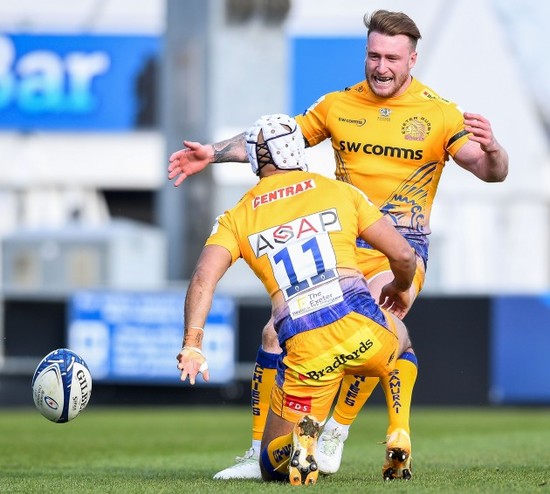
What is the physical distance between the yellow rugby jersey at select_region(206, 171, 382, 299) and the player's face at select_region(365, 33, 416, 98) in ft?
3.51

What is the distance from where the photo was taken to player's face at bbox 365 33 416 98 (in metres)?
7.06

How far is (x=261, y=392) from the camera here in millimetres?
7391

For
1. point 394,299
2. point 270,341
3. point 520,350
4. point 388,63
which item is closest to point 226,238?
point 394,299

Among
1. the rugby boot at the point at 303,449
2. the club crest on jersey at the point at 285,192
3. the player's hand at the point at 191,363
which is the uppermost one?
the club crest on jersey at the point at 285,192

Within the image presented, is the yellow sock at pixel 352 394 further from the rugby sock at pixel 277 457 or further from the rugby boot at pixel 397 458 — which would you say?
the rugby sock at pixel 277 457

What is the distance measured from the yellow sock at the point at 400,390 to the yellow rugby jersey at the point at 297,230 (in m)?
0.82

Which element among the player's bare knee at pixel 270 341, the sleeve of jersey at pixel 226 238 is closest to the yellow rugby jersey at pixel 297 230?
the sleeve of jersey at pixel 226 238

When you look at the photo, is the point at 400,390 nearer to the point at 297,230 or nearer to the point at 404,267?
the point at 404,267

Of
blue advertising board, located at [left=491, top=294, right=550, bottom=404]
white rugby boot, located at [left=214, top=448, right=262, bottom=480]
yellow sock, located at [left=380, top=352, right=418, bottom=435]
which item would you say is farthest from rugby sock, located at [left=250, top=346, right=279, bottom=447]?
blue advertising board, located at [left=491, top=294, right=550, bottom=404]

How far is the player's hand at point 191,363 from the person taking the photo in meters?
5.98

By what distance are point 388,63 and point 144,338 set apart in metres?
9.64

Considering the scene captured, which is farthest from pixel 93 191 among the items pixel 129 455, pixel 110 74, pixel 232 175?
pixel 129 455

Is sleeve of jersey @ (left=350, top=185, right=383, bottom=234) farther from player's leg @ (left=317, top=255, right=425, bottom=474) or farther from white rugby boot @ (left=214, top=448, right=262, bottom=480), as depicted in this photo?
white rugby boot @ (left=214, top=448, right=262, bottom=480)

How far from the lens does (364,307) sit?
6.21 meters
